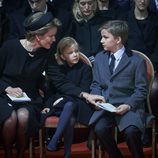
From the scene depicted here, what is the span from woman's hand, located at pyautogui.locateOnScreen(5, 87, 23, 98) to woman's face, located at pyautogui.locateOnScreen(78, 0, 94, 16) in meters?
1.35

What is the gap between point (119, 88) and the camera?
17.2 feet

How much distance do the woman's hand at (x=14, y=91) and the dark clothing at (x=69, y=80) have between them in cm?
36

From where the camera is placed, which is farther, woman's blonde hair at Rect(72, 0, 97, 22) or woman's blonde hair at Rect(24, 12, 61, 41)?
woman's blonde hair at Rect(72, 0, 97, 22)

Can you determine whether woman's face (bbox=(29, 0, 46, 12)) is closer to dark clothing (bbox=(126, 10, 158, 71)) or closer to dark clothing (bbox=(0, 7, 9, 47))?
dark clothing (bbox=(0, 7, 9, 47))

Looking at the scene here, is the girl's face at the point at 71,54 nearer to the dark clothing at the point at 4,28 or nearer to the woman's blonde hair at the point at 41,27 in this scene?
the woman's blonde hair at the point at 41,27

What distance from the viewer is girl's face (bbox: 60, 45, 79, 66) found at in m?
5.47

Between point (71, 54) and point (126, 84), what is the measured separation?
60cm

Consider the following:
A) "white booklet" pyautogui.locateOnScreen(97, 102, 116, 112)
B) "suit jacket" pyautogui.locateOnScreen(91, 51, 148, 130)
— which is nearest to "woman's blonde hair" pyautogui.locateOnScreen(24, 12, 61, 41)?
"suit jacket" pyautogui.locateOnScreen(91, 51, 148, 130)

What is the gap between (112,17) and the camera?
20.7 ft

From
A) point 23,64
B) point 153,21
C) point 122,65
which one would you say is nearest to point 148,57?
point 153,21

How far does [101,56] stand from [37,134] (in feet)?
2.94

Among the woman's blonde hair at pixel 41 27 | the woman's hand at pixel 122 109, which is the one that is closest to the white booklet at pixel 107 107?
the woman's hand at pixel 122 109

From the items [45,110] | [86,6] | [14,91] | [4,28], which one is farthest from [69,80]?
[4,28]

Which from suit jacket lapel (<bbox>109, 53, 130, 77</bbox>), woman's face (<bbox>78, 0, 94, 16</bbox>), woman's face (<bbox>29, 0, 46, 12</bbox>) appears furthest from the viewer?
woman's face (<bbox>29, 0, 46, 12</bbox>)
